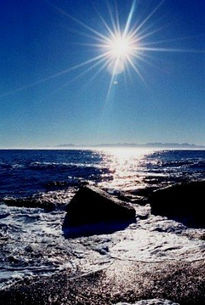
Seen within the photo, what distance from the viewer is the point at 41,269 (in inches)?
254

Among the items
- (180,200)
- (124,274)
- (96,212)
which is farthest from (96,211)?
(124,274)

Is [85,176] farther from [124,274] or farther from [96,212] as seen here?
[124,274]

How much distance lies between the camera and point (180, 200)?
12984mm

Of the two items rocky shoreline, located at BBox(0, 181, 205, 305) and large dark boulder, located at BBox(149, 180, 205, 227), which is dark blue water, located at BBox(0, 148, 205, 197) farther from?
rocky shoreline, located at BBox(0, 181, 205, 305)

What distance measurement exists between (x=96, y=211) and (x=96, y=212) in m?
0.04

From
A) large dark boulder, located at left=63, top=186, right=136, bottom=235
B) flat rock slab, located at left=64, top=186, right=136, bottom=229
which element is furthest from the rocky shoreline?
flat rock slab, located at left=64, top=186, right=136, bottom=229

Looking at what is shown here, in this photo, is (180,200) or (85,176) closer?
(180,200)

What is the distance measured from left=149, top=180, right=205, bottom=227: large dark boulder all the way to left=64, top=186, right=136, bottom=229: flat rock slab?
6.13 feet

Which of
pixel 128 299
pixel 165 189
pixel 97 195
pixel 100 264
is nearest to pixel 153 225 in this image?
pixel 97 195

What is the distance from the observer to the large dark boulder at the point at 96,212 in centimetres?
1074

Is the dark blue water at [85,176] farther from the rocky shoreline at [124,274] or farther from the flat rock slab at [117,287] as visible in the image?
the flat rock slab at [117,287]

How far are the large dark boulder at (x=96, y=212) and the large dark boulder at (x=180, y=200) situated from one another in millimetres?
1911

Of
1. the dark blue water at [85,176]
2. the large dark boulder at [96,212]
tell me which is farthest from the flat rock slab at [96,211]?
the dark blue water at [85,176]

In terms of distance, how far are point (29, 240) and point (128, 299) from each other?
471cm
